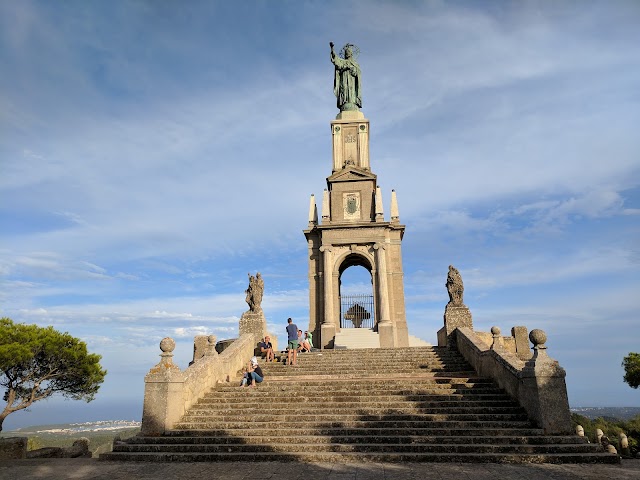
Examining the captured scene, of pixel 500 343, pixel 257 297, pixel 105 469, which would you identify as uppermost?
pixel 257 297

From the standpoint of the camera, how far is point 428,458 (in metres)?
8.13

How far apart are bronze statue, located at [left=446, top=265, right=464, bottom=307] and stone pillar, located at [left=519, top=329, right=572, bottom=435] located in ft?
25.6

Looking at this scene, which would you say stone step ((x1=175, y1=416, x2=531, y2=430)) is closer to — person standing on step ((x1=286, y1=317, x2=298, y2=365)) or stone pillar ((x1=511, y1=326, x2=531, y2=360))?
person standing on step ((x1=286, y1=317, x2=298, y2=365))

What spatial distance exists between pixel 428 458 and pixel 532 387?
114 inches

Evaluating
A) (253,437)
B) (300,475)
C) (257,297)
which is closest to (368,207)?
(257,297)

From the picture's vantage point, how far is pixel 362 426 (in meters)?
9.50

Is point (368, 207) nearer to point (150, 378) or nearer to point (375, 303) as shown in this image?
point (375, 303)

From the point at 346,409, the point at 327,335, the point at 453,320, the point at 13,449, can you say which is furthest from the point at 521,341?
the point at 13,449

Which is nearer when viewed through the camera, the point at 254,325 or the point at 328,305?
the point at 254,325

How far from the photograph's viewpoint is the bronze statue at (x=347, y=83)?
30234mm

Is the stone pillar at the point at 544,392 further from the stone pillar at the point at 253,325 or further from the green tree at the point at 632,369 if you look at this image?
the green tree at the point at 632,369

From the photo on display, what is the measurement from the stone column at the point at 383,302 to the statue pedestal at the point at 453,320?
548 cm

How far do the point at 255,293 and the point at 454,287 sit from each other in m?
7.81

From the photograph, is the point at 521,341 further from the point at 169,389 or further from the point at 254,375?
the point at 169,389
